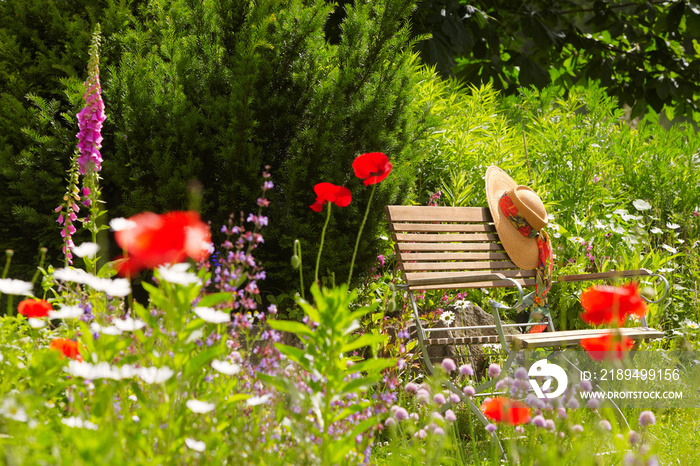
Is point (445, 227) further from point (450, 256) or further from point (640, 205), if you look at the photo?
point (640, 205)

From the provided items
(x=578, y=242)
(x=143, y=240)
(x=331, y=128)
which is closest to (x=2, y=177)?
(x=331, y=128)

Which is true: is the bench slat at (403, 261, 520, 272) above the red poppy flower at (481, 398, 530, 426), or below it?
above

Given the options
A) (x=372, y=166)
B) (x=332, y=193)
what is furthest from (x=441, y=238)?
(x=332, y=193)

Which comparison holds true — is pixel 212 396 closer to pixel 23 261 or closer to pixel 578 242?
pixel 23 261

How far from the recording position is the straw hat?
3.93m

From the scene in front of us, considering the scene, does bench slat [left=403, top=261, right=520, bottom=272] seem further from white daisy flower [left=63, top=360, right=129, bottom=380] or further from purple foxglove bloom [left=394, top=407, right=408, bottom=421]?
white daisy flower [left=63, top=360, right=129, bottom=380]

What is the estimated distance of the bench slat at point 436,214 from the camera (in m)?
3.51

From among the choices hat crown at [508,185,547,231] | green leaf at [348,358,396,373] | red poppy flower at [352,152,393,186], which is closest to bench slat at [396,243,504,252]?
hat crown at [508,185,547,231]

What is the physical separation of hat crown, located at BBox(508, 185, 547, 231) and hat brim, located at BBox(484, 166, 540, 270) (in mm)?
122

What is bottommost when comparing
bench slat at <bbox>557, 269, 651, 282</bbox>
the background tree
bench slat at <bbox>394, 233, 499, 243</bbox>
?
bench slat at <bbox>557, 269, 651, 282</bbox>

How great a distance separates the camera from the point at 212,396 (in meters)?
1.57

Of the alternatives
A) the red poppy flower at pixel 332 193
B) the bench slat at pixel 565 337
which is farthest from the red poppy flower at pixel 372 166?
the bench slat at pixel 565 337

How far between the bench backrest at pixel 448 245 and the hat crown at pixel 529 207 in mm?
257

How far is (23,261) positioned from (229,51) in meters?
1.99
